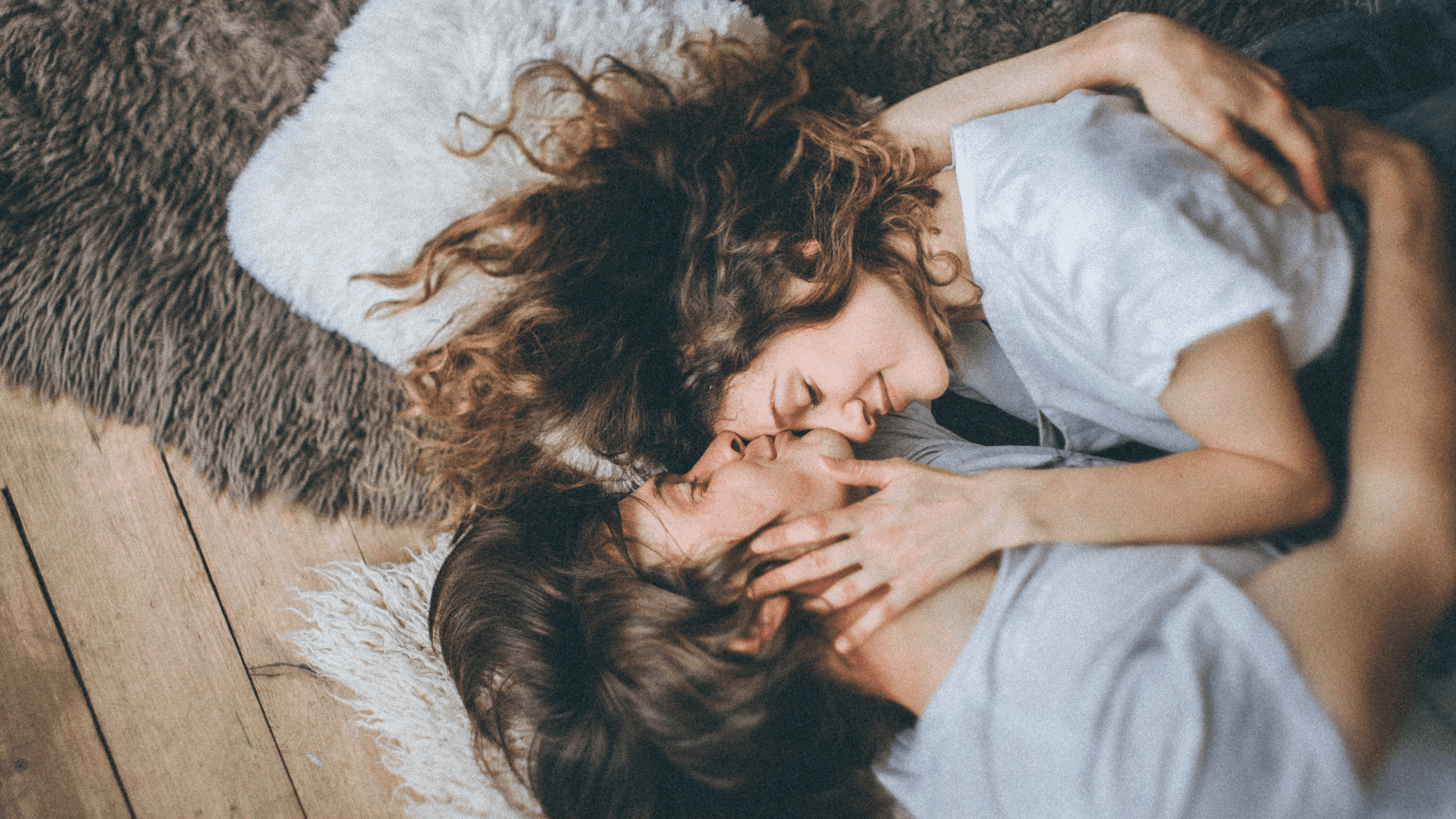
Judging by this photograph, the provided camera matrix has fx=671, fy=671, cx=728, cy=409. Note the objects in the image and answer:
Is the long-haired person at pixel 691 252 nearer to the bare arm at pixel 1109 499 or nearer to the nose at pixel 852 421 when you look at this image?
the nose at pixel 852 421

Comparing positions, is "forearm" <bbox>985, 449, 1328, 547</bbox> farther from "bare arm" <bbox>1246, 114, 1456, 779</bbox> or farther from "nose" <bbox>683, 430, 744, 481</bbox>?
"nose" <bbox>683, 430, 744, 481</bbox>

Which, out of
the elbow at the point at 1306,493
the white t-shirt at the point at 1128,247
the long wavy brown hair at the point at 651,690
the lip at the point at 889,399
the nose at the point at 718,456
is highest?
the white t-shirt at the point at 1128,247

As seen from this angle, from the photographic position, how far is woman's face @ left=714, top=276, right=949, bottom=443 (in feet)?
2.38

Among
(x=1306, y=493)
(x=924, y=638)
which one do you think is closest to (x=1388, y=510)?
(x=1306, y=493)

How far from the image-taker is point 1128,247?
1.77 ft

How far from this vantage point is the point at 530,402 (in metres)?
0.80

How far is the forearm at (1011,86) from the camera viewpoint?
686 millimetres

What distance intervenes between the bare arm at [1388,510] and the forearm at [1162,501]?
4 centimetres

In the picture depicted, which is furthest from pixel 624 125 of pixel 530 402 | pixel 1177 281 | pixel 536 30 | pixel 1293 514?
pixel 1293 514

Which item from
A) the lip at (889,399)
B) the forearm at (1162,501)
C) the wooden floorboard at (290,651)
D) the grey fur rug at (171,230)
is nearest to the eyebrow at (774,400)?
the lip at (889,399)

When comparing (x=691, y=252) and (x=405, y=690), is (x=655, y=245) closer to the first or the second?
(x=691, y=252)

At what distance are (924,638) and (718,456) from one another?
0.94ft

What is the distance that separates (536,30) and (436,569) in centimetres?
67

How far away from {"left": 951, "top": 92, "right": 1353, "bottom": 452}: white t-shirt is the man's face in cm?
26
